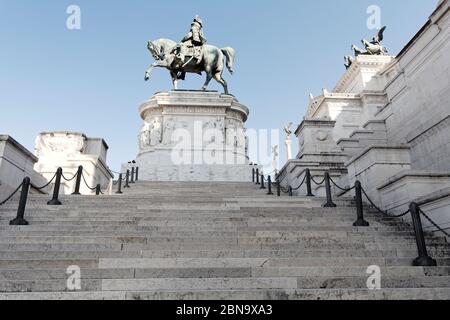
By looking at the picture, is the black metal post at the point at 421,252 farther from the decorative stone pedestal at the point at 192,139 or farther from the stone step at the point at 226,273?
the decorative stone pedestal at the point at 192,139

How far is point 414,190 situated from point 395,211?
0.76m

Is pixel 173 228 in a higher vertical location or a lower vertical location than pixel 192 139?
lower

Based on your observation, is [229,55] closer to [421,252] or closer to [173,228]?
[173,228]

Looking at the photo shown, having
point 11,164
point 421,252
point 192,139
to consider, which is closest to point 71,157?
point 11,164

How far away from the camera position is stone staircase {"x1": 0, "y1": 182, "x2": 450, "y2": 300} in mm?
4730

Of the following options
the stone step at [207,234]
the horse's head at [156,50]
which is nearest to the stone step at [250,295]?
A: the stone step at [207,234]

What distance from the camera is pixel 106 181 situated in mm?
16062

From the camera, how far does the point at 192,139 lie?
21.7m

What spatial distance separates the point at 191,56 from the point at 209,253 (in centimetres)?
2064

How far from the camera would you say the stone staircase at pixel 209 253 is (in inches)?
186

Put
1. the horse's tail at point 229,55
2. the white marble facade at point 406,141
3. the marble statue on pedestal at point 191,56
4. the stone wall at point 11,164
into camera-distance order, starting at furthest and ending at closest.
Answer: the horse's tail at point 229,55, the marble statue on pedestal at point 191,56, the stone wall at point 11,164, the white marble facade at point 406,141

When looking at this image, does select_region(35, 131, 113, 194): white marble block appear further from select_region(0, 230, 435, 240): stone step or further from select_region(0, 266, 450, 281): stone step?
select_region(0, 266, 450, 281): stone step

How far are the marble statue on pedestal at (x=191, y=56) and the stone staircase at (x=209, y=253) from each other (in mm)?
17328

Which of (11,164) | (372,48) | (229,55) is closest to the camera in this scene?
(11,164)
